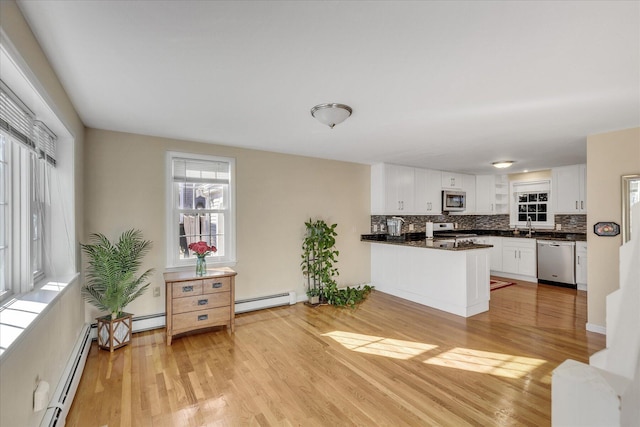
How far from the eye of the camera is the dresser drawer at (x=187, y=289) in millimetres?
3188

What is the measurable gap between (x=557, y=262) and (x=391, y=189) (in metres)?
3.39

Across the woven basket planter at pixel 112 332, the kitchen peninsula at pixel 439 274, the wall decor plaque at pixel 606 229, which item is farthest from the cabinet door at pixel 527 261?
the woven basket planter at pixel 112 332

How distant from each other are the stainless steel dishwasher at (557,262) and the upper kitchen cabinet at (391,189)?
2.66m

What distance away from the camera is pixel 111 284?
9.76ft

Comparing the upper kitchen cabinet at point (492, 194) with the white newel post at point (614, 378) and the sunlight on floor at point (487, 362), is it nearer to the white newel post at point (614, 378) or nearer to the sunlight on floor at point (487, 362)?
the sunlight on floor at point (487, 362)

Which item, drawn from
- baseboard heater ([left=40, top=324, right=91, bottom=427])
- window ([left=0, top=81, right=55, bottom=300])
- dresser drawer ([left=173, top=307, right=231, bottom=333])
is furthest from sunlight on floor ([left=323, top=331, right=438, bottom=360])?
window ([left=0, top=81, right=55, bottom=300])

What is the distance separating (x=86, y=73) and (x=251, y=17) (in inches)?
53.6

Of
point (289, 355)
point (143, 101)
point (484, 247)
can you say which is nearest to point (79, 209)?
point (143, 101)

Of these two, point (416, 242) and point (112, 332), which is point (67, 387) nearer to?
point (112, 332)

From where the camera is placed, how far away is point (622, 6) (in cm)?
134

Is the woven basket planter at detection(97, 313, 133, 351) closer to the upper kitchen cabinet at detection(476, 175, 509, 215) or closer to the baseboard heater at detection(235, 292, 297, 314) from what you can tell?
the baseboard heater at detection(235, 292, 297, 314)

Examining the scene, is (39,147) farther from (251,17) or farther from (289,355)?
(289,355)

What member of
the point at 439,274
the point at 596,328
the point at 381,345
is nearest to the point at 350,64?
the point at 381,345

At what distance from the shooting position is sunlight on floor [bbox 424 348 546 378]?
8.47 ft
